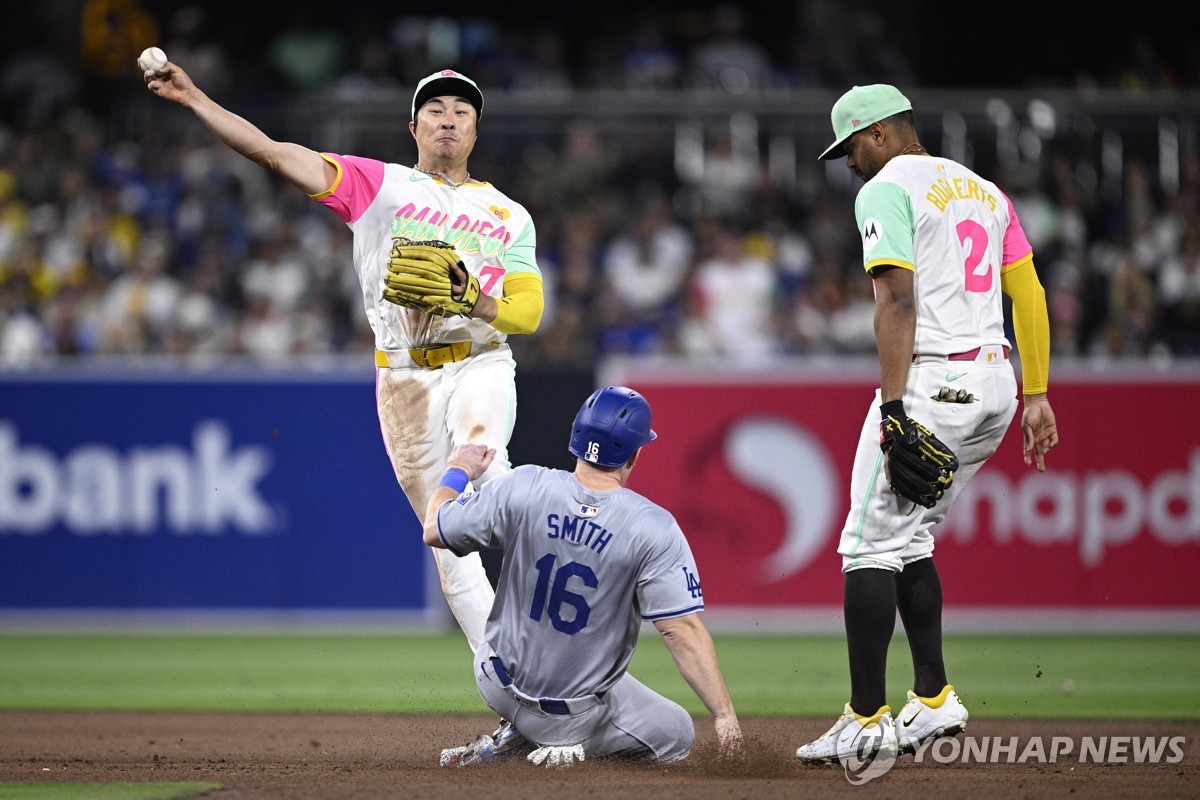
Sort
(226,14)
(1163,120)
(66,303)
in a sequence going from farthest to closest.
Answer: (226,14) → (1163,120) → (66,303)

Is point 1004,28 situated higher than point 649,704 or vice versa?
point 1004,28

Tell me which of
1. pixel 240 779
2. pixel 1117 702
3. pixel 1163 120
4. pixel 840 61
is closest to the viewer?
pixel 240 779

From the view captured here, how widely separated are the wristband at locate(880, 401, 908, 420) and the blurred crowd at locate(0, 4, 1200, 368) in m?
6.38

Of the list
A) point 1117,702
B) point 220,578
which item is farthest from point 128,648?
point 1117,702

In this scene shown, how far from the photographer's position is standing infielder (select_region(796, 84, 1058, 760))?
206 inches

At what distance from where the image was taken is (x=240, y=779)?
527cm

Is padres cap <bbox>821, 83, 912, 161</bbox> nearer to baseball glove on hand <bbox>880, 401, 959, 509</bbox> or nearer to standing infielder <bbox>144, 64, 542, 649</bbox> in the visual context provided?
baseball glove on hand <bbox>880, 401, 959, 509</bbox>

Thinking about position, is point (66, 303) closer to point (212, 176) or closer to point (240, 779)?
point (212, 176)

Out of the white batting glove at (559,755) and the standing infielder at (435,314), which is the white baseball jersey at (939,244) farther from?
the white batting glove at (559,755)

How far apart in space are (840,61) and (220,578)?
8.58 metres

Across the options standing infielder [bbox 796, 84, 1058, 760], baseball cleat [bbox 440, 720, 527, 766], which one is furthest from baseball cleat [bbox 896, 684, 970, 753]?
baseball cleat [bbox 440, 720, 527, 766]

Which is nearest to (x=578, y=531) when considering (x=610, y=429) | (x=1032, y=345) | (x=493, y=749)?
(x=610, y=429)

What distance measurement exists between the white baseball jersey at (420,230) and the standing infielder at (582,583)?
0.66m

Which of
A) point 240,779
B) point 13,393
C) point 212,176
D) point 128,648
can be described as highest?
point 212,176
